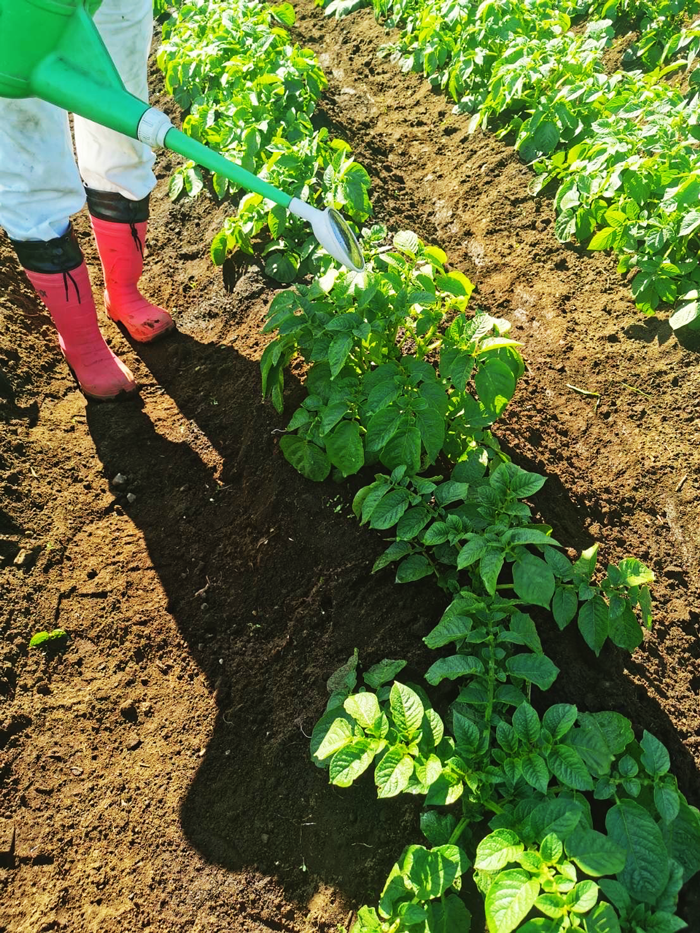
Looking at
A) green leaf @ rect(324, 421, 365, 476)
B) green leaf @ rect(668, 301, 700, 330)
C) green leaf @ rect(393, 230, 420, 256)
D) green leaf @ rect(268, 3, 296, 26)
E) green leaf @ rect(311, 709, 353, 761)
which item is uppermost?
green leaf @ rect(668, 301, 700, 330)

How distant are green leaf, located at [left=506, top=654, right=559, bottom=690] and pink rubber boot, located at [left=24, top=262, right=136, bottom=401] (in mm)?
1641

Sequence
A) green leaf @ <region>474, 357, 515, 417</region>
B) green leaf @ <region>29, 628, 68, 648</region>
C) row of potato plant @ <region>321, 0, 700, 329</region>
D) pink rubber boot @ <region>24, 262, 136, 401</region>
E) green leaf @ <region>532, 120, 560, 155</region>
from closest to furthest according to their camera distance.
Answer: green leaf @ <region>474, 357, 515, 417</region> → green leaf @ <region>29, 628, 68, 648</region> → pink rubber boot @ <region>24, 262, 136, 401</region> → row of potato plant @ <region>321, 0, 700, 329</region> → green leaf @ <region>532, 120, 560, 155</region>

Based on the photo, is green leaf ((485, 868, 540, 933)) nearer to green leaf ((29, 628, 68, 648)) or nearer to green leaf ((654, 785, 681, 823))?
green leaf ((654, 785, 681, 823))

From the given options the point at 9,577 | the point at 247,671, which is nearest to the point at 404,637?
the point at 247,671

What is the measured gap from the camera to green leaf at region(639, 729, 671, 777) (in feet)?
4.96

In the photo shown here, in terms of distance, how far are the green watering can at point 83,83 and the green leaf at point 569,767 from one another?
1184 millimetres

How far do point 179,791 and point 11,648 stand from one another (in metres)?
0.60

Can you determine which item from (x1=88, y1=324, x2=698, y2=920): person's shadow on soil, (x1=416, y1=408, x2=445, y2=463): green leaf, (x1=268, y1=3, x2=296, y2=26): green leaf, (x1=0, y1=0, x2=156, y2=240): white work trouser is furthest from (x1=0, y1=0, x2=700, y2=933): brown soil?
(x1=268, y1=3, x2=296, y2=26): green leaf

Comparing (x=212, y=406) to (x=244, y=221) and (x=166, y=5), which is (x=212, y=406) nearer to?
(x=244, y=221)

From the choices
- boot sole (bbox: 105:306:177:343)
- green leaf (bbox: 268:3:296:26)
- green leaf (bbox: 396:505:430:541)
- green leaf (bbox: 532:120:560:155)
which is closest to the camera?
green leaf (bbox: 396:505:430:541)

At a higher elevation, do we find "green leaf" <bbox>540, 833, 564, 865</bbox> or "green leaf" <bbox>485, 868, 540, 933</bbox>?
"green leaf" <bbox>540, 833, 564, 865</bbox>

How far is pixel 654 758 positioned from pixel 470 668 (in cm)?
39

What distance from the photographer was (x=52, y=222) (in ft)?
7.33

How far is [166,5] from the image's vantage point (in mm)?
4000
